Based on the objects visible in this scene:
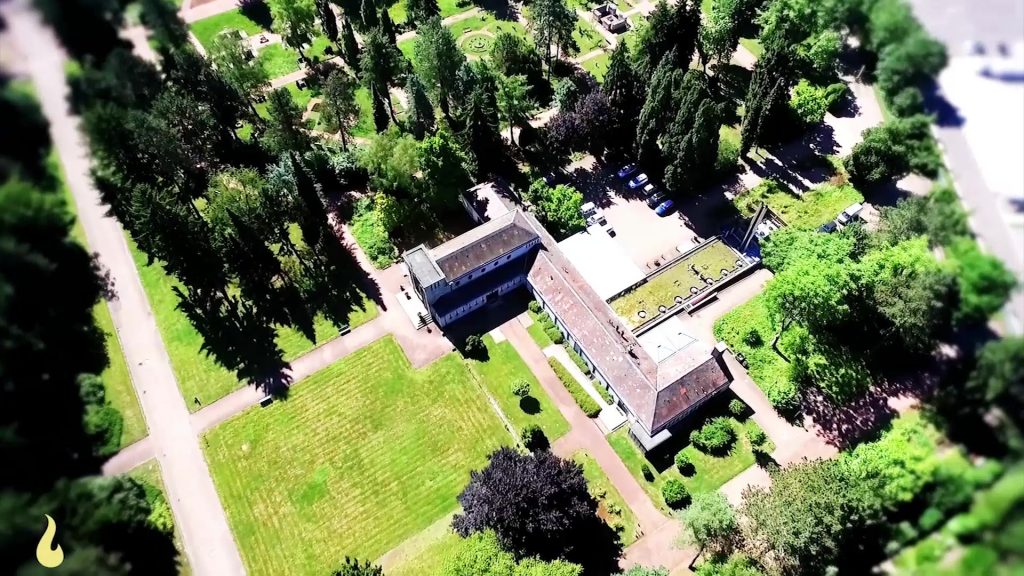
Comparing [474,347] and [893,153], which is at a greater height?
[893,153]

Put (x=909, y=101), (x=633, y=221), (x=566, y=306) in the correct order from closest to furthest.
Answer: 1. (x=909, y=101)
2. (x=566, y=306)
3. (x=633, y=221)

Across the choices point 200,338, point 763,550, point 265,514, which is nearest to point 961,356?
point 763,550

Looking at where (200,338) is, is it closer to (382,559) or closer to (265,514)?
(265,514)

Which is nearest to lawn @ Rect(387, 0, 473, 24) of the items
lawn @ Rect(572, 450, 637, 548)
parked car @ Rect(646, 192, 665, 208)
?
parked car @ Rect(646, 192, 665, 208)

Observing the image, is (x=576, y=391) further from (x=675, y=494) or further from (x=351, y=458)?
(x=351, y=458)

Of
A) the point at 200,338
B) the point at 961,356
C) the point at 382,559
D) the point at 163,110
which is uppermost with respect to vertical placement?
the point at 961,356

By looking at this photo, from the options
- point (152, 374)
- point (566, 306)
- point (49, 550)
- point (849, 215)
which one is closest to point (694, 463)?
point (566, 306)

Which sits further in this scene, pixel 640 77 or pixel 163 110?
pixel 640 77

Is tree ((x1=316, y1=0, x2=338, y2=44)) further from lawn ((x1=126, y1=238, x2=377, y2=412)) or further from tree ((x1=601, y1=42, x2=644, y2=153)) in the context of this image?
tree ((x1=601, y1=42, x2=644, y2=153))
